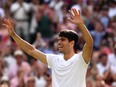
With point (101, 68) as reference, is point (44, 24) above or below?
above

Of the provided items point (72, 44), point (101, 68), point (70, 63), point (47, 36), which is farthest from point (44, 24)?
point (70, 63)

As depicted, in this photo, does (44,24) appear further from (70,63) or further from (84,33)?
(84,33)

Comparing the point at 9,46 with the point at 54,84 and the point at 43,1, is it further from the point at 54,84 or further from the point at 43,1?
the point at 54,84

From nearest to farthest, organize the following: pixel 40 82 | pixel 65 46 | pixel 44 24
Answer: pixel 65 46
pixel 40 82
pixel 44 24

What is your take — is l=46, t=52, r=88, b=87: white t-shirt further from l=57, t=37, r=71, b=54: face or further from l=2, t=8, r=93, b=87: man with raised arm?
l=57, t=37, r=71, b=54: face

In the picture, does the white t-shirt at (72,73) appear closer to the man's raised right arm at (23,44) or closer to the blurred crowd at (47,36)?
the man's raised right arm at (23,44)

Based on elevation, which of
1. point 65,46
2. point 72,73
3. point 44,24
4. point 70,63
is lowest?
point 72,73

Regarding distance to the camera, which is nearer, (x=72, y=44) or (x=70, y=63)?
(x=70, y=63)

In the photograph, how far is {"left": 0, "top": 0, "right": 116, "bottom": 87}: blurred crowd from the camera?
12.1m

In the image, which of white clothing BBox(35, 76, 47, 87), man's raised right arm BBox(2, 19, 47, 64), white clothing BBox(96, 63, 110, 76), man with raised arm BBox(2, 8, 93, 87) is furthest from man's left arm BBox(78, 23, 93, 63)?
white clothing BBox(96, 63, 110, 76)

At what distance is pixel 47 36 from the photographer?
1552 cm

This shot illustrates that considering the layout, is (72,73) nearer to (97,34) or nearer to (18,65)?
(18,65)

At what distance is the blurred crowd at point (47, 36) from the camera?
39.7ft

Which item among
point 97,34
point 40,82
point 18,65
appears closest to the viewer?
point 40,82
